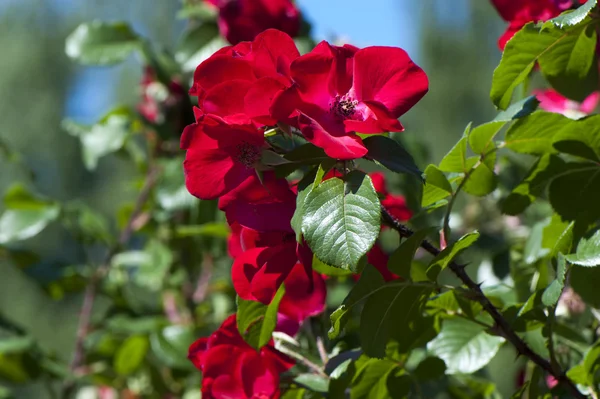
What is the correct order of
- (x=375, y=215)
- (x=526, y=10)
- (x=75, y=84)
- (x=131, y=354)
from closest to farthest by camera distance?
(x=375, y=215) < (x=526, y=10) < (x=131, y=354) < (x=75, y=84)

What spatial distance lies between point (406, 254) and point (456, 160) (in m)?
0.11

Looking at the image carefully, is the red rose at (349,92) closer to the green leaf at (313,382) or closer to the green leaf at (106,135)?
the green leaf at (313,382)

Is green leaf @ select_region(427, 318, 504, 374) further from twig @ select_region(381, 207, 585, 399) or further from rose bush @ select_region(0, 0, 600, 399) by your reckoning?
twig @ select_region(381, 207, 585, 399)

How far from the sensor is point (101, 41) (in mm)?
1407

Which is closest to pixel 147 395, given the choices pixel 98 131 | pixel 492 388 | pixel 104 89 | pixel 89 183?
pixel 98 131

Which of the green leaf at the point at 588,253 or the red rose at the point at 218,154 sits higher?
the red rose at the point at 218,154

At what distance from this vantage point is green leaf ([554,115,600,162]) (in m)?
0.64

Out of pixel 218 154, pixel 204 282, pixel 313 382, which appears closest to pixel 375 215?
pixel 218 154

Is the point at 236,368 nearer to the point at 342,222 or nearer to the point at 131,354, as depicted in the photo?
the point at 342,222

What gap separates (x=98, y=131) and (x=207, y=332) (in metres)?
0.43

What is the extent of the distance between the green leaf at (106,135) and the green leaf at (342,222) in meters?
0.98

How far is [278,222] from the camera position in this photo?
57cm

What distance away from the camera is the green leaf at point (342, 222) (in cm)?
50

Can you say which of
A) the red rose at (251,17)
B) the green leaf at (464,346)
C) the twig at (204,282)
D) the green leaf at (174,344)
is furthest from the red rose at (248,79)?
the twig at (204,282)
